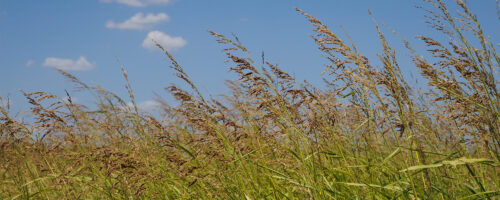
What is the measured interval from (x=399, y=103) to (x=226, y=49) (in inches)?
50.5

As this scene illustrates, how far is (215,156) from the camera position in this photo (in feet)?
9.64

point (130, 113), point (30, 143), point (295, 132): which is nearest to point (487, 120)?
point (295, 132)

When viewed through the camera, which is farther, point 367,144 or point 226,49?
point 367,144

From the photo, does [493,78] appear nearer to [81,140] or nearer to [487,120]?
[487,120]

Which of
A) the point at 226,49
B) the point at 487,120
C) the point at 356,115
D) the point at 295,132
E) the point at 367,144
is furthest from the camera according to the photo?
the point at 356,115

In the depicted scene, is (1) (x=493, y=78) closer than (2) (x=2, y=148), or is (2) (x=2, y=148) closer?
(1) (x=493, y=78)

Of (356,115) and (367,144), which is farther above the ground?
(356,115)

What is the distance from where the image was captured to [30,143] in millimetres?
4129

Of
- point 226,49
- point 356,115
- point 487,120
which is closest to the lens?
point 487,120

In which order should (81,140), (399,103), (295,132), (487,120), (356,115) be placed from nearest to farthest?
1. (399,103)
2. (487,120)
3. (295,132)
4. (356,115)
5. (81,140)

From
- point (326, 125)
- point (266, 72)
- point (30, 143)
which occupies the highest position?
point (30, 143)

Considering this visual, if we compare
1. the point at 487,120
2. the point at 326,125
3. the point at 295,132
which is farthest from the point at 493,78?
the point at 295,132

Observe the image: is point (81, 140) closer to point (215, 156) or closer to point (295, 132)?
point (215, 156)

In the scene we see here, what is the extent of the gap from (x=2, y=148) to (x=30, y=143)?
0.25m
